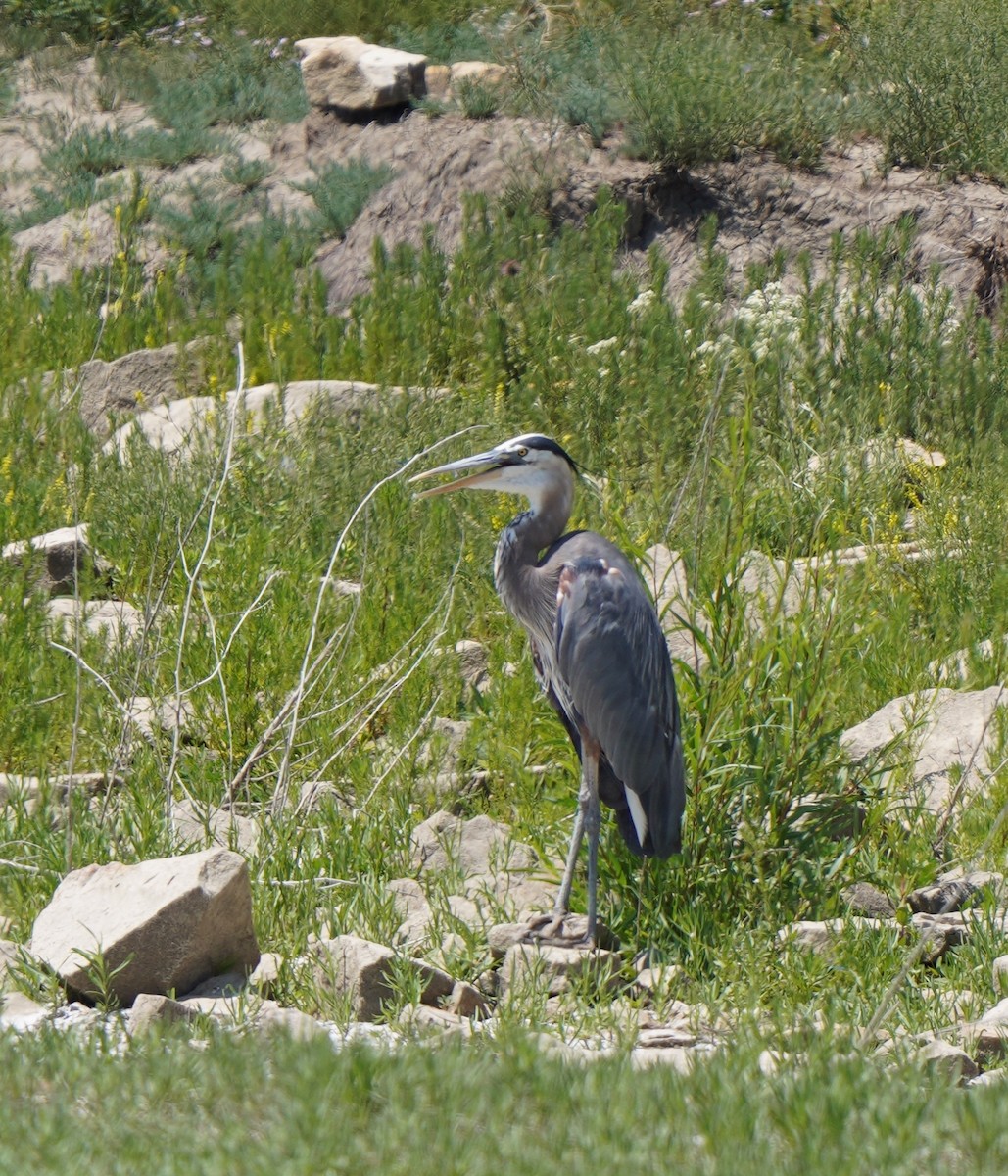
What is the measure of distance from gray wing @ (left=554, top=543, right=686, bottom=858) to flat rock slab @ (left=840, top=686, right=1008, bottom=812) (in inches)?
33.4

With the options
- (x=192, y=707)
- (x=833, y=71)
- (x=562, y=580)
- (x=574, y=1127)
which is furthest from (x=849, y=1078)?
(x=833, y=71)

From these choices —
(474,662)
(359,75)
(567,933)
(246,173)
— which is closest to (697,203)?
(359,75)

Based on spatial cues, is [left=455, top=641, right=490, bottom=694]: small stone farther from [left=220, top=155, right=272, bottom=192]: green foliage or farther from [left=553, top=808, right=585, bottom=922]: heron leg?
[left=220, top=155, right=272, bottom=192]: green foliage

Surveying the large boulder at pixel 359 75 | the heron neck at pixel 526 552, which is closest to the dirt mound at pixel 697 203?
the large boulder at pixel 359 75

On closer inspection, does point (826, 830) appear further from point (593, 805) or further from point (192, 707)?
point (192, 707)

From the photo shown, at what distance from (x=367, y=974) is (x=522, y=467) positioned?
166 centimetres

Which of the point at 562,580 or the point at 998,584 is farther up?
the point at 562,580

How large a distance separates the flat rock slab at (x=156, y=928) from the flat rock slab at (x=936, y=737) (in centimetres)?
206

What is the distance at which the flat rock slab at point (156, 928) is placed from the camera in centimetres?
366

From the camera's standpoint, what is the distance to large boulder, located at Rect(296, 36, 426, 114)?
37.3 feet

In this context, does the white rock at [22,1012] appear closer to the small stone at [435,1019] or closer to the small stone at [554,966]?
the small stone at [435,1019]

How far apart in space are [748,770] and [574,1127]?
6.64 ft

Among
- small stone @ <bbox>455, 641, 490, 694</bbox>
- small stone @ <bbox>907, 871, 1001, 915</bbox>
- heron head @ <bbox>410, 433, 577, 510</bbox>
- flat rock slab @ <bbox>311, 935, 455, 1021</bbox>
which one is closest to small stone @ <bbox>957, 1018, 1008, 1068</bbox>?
small stone @ <bbox>907, 871, 1001, 915</bbox>

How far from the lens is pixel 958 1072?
3.04m
